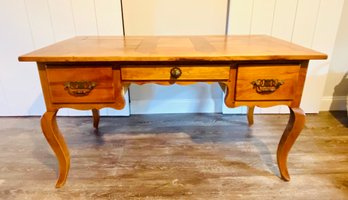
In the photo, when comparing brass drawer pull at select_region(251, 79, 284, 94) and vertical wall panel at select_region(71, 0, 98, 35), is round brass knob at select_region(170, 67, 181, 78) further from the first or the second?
vertical wall panel at select_region(71, 0, 98, 35)

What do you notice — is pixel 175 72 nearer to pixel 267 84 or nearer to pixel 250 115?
pixel 267 84

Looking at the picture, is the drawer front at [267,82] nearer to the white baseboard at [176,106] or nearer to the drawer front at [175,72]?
the drawer front at [175,72]

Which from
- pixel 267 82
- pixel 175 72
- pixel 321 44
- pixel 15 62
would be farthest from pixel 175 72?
pixel 15 62

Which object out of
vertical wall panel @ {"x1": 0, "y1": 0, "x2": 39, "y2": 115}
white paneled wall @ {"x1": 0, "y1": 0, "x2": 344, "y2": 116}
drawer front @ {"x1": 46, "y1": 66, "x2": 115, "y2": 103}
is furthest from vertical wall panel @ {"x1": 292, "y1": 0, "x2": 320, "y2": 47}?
vertical wall panel @ {"x1": 0, "y1": 0, "x2": 39, "y2": 115}

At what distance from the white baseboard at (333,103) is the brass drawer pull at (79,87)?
1.97 meters

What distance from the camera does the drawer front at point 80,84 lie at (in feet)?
3.49

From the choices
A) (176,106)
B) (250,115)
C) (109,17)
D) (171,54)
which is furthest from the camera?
(176,106)

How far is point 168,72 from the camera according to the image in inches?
42.4

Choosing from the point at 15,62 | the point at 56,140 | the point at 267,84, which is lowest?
the point at 56,140

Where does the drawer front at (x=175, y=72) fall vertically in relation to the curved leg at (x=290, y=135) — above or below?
above

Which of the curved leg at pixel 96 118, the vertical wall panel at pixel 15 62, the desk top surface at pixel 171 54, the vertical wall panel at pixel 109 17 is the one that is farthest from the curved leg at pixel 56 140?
the vertical wall panel at pixel 15 62

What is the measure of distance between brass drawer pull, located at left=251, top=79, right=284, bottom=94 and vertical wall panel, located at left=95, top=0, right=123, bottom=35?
1.12m

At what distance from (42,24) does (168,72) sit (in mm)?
1257

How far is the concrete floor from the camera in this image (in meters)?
1.23
